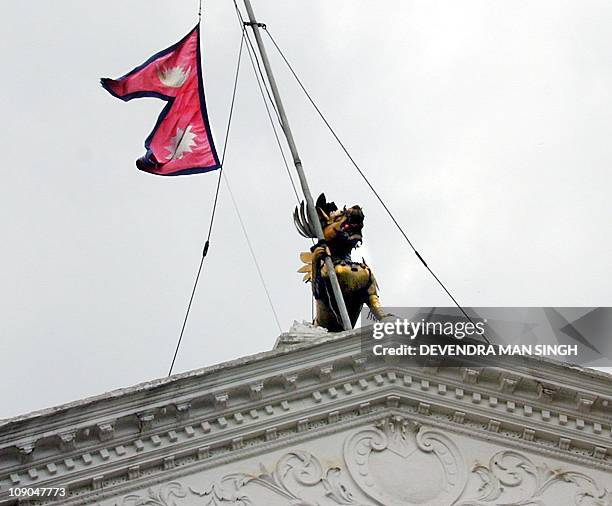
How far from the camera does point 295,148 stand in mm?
24000

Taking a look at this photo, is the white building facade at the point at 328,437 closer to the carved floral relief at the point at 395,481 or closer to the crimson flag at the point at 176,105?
the carved floral relief at the point at 395,481

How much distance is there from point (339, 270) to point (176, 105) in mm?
4053

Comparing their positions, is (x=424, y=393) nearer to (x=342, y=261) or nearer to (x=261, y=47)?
(x=342, y=261)

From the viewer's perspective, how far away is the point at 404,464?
712 inches

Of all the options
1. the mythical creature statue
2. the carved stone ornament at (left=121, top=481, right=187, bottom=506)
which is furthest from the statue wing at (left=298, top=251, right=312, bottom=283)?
the carved stone ornament at (left=121, top=481, right=187, bottom=506)

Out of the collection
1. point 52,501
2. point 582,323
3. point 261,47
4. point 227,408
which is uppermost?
point 261,47

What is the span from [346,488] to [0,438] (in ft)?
13.6

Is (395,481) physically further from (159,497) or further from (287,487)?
(159,497)

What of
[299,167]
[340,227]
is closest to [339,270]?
[340,227]

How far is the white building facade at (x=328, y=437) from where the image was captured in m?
17.7

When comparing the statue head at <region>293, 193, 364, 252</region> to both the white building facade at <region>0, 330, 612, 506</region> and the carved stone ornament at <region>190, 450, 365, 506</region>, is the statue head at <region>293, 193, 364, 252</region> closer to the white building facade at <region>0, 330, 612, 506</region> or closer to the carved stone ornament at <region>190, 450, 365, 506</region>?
the white building facade at <region>0, 330, 612, 506</region>

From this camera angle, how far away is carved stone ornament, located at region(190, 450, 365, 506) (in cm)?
1758

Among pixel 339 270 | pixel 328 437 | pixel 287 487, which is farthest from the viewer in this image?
pixel 339 270

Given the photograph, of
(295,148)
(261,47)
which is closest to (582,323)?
(295,148)
